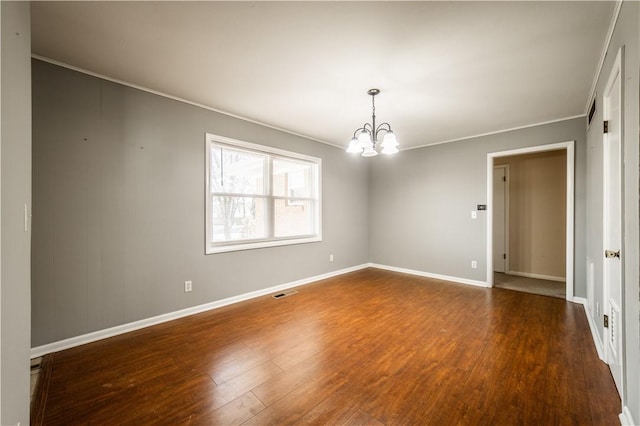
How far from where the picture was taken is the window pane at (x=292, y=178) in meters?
4.21

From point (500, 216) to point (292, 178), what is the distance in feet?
14.1

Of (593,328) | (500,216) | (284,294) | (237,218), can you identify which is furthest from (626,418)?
(500,216)

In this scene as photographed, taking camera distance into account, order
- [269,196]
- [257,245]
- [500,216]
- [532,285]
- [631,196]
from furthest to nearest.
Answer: [500,216]
[532,285]
[269,196]
[257,245]
[631,196]

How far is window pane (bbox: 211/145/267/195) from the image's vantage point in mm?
3488

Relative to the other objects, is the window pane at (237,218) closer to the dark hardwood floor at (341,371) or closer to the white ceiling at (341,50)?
the dark hardwood floor at (341,371)

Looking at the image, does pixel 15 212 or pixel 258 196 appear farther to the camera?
pixel 258 196

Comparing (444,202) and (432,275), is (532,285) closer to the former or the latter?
(432,275)

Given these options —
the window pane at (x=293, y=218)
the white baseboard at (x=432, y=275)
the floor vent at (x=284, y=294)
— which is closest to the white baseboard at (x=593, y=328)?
the white baseboard at (x=432, y=275)

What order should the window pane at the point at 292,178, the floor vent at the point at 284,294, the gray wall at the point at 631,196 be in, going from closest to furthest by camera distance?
the gray wall at the point at 631,196 → the floor vent at the point at 284,294 → the window pane at the point at 292,178

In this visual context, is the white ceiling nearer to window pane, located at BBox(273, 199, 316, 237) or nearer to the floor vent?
window pane, located at BBox(273, 199, 316, 237)

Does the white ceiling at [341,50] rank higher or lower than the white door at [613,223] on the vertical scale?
higher

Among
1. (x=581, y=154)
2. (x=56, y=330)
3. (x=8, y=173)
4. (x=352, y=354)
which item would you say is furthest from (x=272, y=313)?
(x=581, y=154)

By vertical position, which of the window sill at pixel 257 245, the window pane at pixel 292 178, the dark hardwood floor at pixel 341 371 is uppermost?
the window pane at pixel 292 178

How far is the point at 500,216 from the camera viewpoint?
5359 mm
